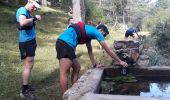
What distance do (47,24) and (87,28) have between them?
1660cm

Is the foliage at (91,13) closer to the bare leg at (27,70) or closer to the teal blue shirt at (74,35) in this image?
the bare leg at (27,70)

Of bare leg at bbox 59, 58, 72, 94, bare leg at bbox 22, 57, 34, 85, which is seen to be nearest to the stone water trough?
bare leg at bbox 59, 58, 72, 94

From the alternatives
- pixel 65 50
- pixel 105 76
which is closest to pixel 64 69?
pixel 65 50

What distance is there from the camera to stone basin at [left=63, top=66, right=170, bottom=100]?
15.2 feet

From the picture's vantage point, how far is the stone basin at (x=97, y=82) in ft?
15.2

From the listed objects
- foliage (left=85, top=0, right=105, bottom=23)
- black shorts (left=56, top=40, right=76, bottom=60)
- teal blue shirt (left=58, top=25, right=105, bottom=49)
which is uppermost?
teal blue shirt (left=58, top=25, right=105, bottom=49)

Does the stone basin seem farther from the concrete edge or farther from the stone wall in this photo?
the stone wall

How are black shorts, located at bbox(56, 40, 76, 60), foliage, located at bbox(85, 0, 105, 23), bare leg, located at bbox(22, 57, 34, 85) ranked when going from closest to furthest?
black shorts, located at bbox(56, 40, 76, 60) → bare leg, located at bbox(22, 57, 34, 85) → foliage, located at bbox(85, 0, 105, 23)

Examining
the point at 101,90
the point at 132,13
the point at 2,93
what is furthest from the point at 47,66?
the point at 132,13

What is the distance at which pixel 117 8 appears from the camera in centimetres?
4575

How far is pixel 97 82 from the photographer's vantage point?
586 centimetres

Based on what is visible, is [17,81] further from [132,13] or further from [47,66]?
[132,13]

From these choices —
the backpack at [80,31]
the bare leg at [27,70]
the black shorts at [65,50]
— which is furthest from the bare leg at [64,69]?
the bare leg at [27,70]

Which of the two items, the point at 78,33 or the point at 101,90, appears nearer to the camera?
the point at 78,33
